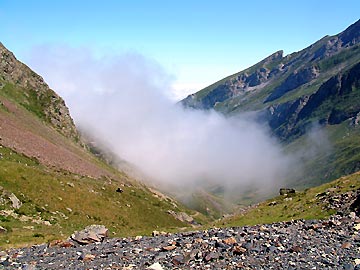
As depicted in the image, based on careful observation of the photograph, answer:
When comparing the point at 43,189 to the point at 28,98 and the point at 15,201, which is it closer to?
the point at 15,201

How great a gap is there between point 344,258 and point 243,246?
5.60 m

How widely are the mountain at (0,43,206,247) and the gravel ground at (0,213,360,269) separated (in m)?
11.0

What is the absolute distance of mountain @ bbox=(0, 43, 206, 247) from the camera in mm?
50872

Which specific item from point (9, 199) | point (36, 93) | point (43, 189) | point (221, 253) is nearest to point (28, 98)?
point (36, 93)

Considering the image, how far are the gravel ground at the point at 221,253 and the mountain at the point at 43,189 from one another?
11025 millimetres

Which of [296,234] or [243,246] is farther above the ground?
[296,234]

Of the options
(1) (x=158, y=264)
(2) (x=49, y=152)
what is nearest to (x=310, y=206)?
(1) (x=158, y=264)

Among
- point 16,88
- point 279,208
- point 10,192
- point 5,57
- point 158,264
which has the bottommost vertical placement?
point 10,192

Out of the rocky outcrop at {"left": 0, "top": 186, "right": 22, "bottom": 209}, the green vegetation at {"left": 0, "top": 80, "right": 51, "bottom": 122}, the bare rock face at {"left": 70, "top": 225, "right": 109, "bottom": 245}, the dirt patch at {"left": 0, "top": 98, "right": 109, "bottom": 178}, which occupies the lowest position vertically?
the rocky outcrop at {"left": 0, "top": 186, "right": 22, "bottom": 209}

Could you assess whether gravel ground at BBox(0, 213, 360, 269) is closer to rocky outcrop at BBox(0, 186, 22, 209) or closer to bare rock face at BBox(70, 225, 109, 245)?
bare rock face at BBox(70, 225, 109, 245)

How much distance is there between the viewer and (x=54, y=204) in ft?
203

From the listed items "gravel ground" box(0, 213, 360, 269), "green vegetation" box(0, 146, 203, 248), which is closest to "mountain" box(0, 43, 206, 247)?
"green vegetation" box(0, 146, 203, 248)

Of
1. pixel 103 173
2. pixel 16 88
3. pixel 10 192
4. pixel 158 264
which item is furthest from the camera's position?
pixel 16 88

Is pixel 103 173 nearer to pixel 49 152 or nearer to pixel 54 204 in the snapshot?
pixel 49 152
